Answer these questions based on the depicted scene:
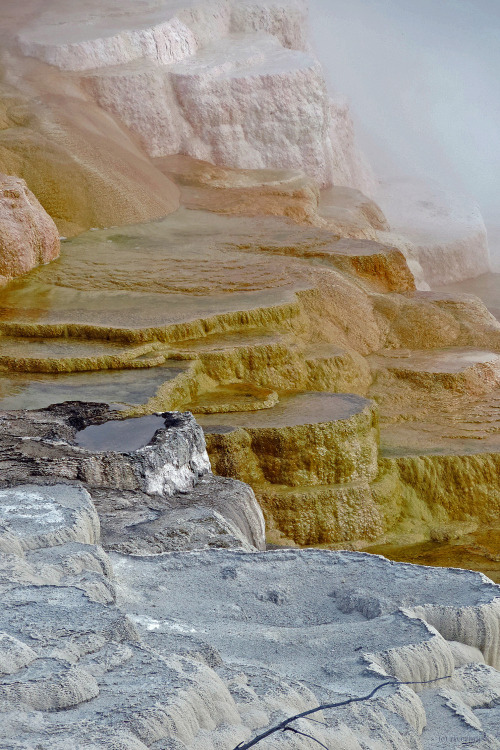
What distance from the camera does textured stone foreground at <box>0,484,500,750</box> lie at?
265 cm

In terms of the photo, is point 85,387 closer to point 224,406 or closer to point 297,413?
point 224,406

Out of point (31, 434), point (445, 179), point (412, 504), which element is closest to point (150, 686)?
point (31, 434)

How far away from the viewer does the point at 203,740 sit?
2.64 metres

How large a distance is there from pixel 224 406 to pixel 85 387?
3.52 feet

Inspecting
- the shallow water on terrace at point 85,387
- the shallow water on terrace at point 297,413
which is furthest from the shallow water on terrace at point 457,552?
the shallow water on terrace at point 85,387

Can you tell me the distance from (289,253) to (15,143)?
355 centimetres

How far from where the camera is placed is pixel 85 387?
7500 millimetres

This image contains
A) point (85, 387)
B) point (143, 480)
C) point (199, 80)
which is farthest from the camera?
point (199, 80)

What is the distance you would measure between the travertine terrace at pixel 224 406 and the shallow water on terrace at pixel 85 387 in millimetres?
45

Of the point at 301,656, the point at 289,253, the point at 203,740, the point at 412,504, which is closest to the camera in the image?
the point at 203,740

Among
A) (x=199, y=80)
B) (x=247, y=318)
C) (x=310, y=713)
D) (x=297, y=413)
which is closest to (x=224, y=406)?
(x=297, y=413)

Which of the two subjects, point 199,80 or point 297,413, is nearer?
point 297,413

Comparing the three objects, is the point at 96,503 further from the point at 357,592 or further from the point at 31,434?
the point at 357,592

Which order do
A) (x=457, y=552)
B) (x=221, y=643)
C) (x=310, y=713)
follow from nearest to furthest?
(x=310, y=713) < (x=221, y=643) < (x=457, y=552)
